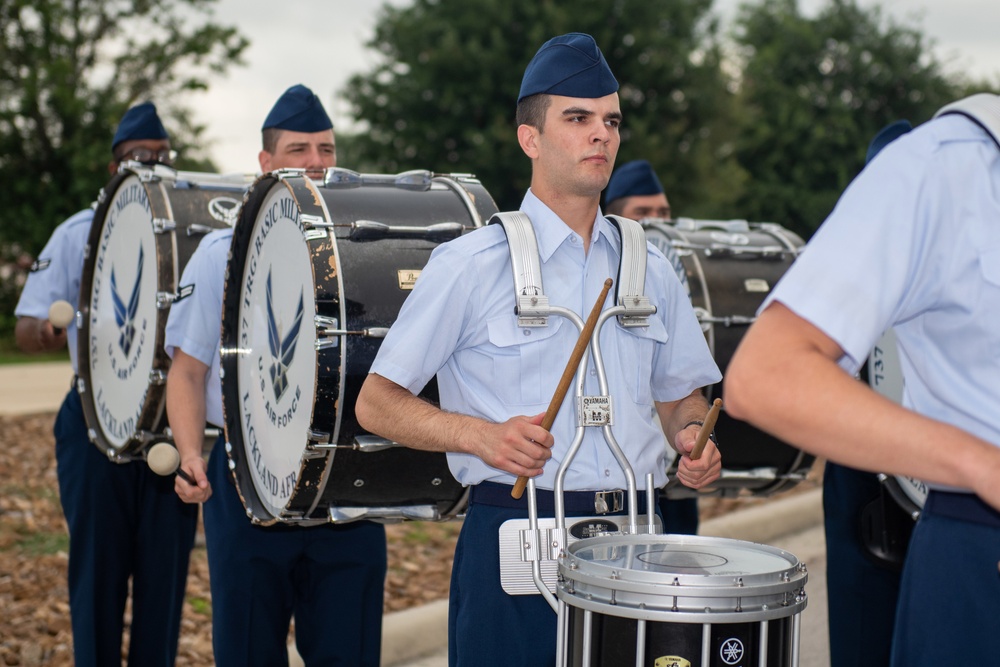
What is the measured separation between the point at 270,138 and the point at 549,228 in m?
1.85

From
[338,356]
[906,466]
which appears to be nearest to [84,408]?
[338,356]

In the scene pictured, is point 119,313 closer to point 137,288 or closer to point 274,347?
point 137,288

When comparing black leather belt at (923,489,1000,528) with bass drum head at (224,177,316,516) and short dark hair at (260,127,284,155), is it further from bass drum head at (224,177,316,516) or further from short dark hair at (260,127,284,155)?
short dark hair at (260,127,284,155)

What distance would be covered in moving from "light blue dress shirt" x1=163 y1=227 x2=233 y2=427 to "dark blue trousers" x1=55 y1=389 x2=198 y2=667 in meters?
0.90

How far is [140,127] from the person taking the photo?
5309 mm

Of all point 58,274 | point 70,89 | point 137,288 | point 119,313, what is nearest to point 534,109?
point 137,288

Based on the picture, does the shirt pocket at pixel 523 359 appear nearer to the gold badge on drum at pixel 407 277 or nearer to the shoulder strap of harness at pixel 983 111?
the gold badge on drum at pixel 407 277

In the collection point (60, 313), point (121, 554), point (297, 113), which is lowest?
point (121, 554)

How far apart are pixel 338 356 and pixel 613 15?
21.9 m

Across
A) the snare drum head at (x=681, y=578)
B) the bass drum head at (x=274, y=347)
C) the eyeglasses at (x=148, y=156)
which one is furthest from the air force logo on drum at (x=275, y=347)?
the eyeglasses at (x=148, y=156)

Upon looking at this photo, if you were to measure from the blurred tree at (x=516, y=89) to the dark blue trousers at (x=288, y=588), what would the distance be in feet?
62.5

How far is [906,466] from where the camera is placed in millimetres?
1461

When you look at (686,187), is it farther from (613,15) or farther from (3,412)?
(3,412)

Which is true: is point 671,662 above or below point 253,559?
above
